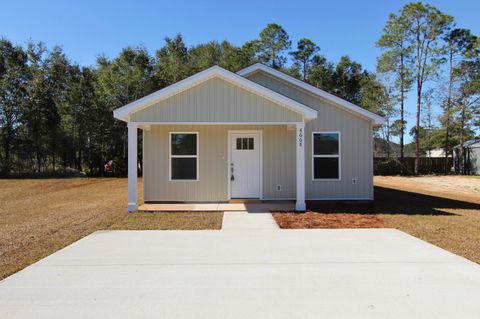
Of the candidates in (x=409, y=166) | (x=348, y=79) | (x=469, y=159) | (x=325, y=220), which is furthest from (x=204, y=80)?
(x=348, y=79)

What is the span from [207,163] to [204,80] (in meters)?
2.78

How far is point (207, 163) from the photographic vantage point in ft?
36.1

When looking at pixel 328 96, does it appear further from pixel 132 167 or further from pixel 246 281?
pixel 246 281

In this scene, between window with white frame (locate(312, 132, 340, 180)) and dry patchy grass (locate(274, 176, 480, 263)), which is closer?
dry patchy grass (locate(274, 176, 480, 263))

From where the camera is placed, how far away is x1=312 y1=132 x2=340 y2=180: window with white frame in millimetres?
11102

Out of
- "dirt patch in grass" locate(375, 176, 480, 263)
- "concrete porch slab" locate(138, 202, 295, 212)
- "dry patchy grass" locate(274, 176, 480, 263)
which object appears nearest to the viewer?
"dirt patch in grass" locate(375, 176, 480, 263)

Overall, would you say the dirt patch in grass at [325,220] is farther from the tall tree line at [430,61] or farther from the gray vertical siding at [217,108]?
the tall tree line at [430,61]

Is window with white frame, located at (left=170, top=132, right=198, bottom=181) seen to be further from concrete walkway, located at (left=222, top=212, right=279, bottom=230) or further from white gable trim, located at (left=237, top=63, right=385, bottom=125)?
white gable trim, located at (left=237, top=63, right=385, bottom=125)

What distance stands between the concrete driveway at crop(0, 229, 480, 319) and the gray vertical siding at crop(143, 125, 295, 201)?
4.69 m

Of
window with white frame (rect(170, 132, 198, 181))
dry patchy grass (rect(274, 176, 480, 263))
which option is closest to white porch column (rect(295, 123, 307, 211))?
dry patchy grass (rect(274, 176, 480, 263))

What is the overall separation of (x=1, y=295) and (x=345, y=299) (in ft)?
12.0

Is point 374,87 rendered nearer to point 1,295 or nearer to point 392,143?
point 392,143

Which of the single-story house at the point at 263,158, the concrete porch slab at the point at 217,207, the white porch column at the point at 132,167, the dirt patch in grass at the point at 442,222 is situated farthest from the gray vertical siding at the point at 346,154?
the white porch column at the point at 132,167

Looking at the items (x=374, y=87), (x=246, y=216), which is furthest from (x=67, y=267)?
(x=374, y=87)
